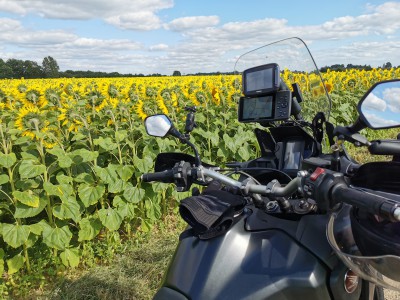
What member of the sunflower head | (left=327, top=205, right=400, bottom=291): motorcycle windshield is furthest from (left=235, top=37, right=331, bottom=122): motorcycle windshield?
the sunflower head

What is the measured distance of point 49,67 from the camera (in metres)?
37.2

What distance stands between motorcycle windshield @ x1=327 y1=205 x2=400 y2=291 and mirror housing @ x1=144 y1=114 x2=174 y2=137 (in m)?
0.69

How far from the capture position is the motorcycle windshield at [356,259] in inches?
43.1

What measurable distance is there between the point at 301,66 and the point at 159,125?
817mm

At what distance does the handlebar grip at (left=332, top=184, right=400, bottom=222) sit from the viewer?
3.03 ft

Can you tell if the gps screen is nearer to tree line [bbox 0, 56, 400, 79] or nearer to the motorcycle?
the motorcycle

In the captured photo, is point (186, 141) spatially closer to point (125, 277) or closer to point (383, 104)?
point (383, 104)

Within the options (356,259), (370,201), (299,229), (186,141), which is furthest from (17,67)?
(370,201)

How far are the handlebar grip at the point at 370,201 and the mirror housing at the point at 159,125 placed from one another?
734 mm

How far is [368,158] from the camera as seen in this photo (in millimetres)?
7293

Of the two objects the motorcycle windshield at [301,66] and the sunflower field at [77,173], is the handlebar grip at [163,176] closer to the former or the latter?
the motorcycle windshield at [301,66]

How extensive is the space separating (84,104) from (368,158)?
4.81m

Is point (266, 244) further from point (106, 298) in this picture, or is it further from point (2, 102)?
point (2, 102)

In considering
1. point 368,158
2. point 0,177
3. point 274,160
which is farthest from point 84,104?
point 368,158
